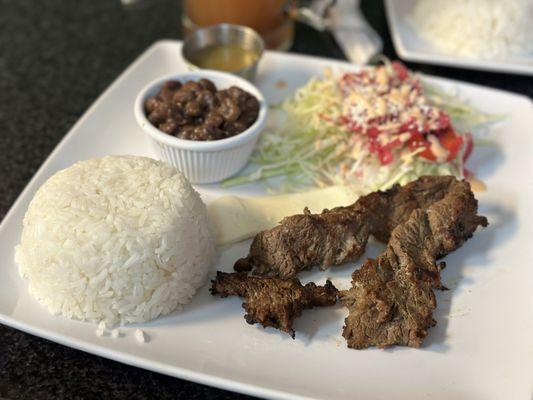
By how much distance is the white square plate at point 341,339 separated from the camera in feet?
8.59

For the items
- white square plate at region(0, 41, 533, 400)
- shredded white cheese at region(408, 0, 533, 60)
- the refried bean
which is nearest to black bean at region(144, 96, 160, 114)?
the refried bean

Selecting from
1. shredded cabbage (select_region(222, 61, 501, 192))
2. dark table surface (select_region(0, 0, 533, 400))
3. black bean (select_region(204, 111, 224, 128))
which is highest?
black bean (select_region(204, 111, 224, 128))

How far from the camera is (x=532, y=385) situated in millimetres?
2588

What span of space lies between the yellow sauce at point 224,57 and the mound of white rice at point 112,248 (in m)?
1.61

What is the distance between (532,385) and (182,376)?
1.52 m

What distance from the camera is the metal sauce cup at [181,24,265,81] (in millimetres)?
4430

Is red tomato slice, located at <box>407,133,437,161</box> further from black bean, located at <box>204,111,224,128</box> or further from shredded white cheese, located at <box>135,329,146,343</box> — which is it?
shredded white cheese, located at <box>135,329,146,343</box>

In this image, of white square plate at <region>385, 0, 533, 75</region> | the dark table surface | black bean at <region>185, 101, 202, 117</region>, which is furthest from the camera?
white square plate at <region>385, 0, 533, 75</region>

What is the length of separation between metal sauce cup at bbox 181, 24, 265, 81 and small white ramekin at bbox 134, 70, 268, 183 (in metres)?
0.59

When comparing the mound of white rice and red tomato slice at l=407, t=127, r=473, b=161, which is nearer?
the mound of white rice

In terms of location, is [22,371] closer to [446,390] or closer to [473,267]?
[446,390]

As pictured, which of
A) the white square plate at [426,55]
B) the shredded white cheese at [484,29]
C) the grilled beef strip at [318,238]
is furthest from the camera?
the shredded white cheese at [484,29]

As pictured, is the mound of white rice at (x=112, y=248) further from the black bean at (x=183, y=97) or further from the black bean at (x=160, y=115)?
the black bean at (x=183, y=97)

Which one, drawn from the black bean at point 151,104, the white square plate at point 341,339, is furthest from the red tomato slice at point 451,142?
the black bean at point 151,104
